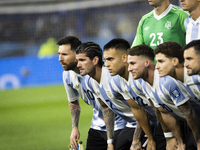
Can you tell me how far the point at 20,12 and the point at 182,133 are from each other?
13758 mm

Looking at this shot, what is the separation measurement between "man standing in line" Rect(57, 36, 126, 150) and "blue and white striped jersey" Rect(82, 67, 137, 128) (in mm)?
243

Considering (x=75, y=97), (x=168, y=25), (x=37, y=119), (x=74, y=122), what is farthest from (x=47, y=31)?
(x=168, y=25)

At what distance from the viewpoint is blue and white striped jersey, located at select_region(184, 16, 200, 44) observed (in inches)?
129

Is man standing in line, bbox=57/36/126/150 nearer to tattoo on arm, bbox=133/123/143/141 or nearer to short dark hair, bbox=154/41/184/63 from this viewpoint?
tattoo on arm, bbox=133/123/143/141

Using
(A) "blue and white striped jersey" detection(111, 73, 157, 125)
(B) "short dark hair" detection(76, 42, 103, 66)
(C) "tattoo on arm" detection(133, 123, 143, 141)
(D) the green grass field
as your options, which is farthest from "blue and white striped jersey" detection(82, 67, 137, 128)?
(D) the green grass field

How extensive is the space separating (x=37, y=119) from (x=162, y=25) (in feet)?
22.8

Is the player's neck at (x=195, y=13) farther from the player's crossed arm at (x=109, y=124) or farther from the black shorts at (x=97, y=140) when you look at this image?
the black shorts at (x=97, y=140)

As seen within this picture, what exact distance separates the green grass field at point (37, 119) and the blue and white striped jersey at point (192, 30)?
365 centimetres

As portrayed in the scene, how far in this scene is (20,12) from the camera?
1579 centimetres

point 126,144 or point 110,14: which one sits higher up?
point 110,14

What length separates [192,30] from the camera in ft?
10.9

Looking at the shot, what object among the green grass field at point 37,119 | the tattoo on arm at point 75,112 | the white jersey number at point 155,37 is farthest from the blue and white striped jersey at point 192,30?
the green grass field at point 37,119

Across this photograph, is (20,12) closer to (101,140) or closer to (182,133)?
(101,140)

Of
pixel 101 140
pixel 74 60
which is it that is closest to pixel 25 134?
pixel 101 140
